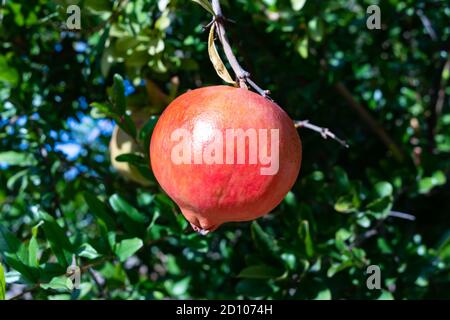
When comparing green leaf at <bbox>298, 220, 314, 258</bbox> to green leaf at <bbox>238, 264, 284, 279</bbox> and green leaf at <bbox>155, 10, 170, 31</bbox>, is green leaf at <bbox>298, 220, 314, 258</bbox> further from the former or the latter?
green leaf at <bbox>155, 10, 170, 31</bbox>

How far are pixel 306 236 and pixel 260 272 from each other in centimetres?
9

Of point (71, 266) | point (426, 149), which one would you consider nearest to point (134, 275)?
point (71, 266)

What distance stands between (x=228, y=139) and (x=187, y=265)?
72 centimetres

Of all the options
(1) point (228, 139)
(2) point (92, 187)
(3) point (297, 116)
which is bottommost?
(2) point (92, 187)

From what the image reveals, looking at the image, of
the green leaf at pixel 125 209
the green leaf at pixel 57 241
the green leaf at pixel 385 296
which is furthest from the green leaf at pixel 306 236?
the green leaf at pixel 57 241

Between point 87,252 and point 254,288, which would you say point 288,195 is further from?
point 87,252

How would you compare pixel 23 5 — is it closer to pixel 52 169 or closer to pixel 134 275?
pixel 52 169

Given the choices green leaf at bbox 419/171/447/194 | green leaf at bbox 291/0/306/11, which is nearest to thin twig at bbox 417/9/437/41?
green leaf at bbox 419/171/447/194

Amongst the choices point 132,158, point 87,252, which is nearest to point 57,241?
point 87,252

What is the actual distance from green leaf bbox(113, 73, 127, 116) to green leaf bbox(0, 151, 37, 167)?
1.16ft

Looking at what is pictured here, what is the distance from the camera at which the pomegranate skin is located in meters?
0.55

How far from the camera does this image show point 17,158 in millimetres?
1132

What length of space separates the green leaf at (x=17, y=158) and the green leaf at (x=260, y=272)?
0.49 meters

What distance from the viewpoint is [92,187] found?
132 cm
